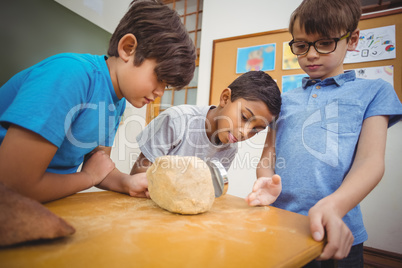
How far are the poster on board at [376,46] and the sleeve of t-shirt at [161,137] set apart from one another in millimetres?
1574

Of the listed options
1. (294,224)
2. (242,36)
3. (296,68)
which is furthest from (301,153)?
(242,36)

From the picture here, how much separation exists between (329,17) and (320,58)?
0.44 ft

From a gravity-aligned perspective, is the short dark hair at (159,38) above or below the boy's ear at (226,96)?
above

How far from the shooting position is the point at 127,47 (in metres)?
0.69

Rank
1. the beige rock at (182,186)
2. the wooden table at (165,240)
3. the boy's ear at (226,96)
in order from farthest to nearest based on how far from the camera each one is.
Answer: the boy's ear at (226,96) → the beige rock at (182,186) → the wooden table at (165,240)

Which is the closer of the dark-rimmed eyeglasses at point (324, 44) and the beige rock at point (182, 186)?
the beige rock at point (182, 186)

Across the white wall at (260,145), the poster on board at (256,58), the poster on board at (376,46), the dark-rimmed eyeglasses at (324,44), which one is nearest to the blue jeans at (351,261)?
the dark-rimmed eyeglasses at (324,44)

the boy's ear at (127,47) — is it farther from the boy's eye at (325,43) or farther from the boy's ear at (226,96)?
the boy's eye at (325,43)

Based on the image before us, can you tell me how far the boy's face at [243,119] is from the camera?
938mm

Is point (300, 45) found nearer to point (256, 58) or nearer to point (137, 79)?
point (137, 79)

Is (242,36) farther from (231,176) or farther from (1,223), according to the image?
(1,223)

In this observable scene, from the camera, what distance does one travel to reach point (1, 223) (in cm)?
27

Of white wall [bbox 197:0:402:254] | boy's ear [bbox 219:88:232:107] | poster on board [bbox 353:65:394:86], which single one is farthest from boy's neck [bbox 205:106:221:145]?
poster on board [bbox 353:65:394:86]

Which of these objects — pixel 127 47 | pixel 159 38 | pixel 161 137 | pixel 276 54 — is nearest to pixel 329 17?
pixel 159 38
